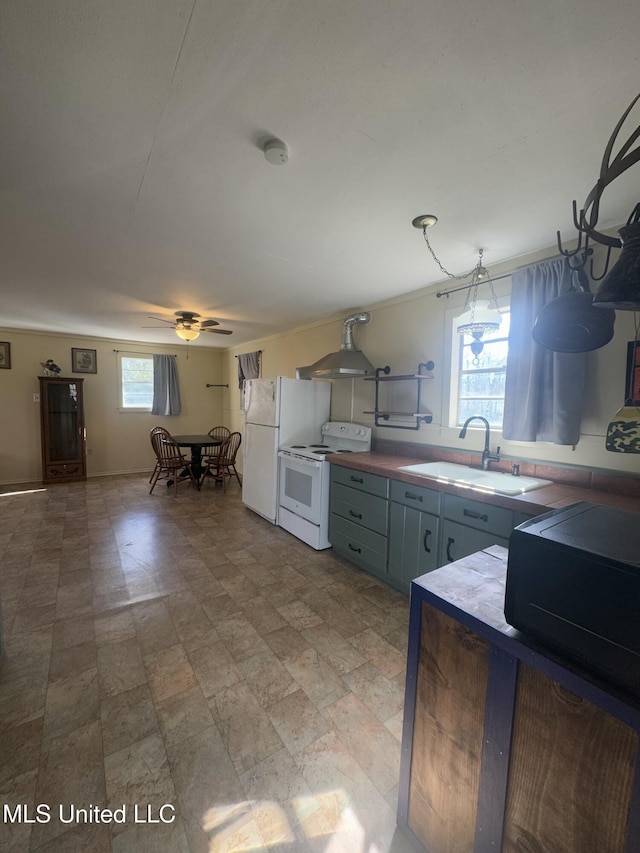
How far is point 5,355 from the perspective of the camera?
209 inches

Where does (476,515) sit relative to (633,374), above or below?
below

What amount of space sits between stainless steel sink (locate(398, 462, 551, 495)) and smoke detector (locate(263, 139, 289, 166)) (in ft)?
6.21

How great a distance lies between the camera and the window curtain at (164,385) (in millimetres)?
6402

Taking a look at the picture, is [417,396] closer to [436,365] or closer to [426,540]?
[436,365]

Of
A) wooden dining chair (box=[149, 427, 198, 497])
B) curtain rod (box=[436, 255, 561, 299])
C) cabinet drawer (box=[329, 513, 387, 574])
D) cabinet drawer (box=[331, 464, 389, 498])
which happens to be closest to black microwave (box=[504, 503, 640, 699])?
cabinet drawer (box=[331, 464, 389, 498])

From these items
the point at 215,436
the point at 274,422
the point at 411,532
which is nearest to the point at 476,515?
the point at 411,532

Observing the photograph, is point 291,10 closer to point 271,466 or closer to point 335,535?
point 335,535

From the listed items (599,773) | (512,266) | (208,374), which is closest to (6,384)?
(208,374)

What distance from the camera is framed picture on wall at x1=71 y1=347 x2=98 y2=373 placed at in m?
5.80

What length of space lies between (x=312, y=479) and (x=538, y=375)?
6.56 ft

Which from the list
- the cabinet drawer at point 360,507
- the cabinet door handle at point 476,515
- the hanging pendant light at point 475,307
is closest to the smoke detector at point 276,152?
the hanging pendant light at point 475,307

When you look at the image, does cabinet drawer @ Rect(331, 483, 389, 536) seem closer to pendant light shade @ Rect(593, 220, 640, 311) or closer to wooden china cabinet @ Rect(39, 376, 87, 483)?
pendant light shade @ Rect(593, 220, 640, 311)

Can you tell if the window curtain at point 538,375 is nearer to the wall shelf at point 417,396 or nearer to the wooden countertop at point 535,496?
the wooden countertop at point 535,496

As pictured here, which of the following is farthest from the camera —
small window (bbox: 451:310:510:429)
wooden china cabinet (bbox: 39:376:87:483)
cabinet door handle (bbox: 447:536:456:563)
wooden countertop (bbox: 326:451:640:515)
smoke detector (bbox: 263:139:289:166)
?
wooden china cabinet (bbox: 39:376:87:483)
